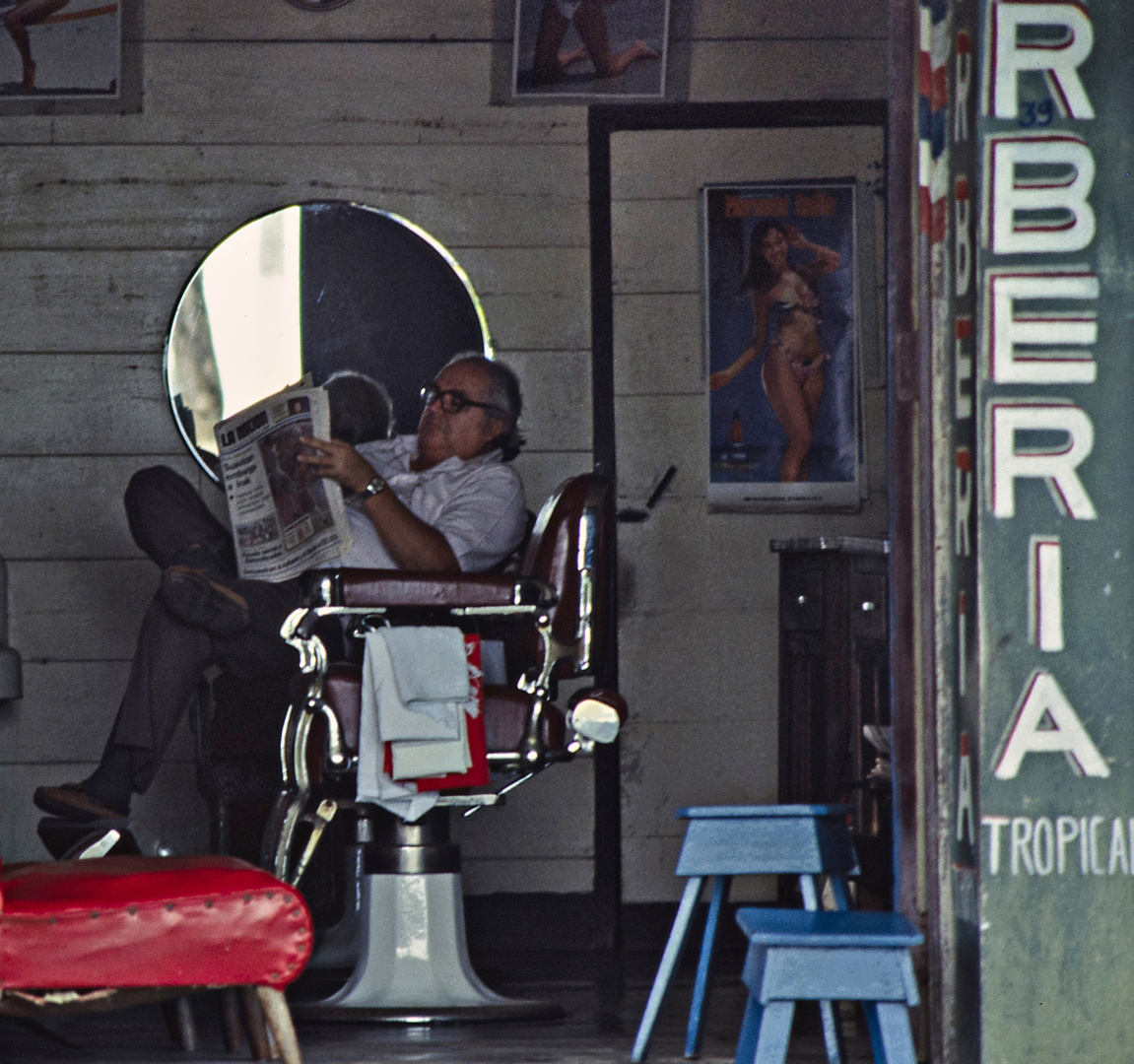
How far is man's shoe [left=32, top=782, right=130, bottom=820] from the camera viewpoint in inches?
126

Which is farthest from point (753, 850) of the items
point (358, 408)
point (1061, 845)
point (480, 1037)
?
point (358, 408)

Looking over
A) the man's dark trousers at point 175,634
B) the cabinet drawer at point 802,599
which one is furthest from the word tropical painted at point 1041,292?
the man's dark trousers at point 175,634

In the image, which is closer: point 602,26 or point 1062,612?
point 1062,612

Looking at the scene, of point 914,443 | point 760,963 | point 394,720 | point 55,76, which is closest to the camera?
point 760,963

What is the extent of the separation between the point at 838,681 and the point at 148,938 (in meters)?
1.70

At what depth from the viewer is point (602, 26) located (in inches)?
159

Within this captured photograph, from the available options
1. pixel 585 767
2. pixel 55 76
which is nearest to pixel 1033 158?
pixel 585 767

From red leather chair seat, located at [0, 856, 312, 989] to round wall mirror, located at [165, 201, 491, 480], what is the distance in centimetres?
196

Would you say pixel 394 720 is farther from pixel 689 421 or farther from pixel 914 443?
pixel 689 421

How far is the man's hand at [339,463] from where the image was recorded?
328 cm

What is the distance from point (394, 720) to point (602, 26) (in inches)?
82.9

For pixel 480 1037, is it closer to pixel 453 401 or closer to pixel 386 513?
pixel 386 513

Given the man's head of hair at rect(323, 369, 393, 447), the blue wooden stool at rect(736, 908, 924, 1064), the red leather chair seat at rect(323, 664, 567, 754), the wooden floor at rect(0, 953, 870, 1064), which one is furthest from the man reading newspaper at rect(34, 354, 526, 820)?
the blue wooden stool at rect(736, 908, 924, 1064)

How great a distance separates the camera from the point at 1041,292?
2066 mm
